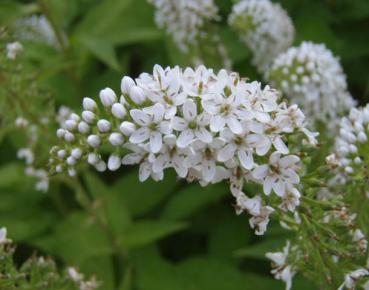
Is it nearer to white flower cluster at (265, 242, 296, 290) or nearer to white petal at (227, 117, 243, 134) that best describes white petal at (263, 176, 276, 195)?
white petal at (227, 117, 243, 134)

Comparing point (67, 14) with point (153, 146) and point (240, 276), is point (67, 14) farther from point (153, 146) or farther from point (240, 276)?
point (153, 146)

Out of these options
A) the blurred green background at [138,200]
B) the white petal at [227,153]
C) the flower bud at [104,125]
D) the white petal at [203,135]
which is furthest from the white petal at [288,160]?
the blurred green background at [138,200]

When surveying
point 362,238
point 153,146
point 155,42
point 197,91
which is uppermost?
point 155,42

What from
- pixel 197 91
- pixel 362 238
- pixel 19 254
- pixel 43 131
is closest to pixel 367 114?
pixel 362 238

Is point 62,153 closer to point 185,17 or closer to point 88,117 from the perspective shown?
point 88,117

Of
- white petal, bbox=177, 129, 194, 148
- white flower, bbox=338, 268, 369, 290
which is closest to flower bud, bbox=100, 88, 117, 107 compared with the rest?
white petal, bbox=177, 129, 194, 148

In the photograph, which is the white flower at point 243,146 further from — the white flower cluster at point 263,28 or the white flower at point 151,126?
the white flower cluster at point 263,28
